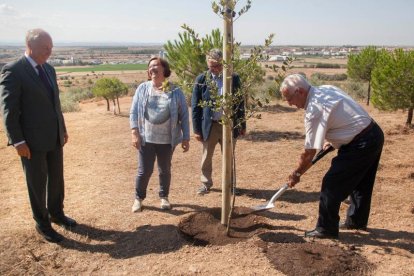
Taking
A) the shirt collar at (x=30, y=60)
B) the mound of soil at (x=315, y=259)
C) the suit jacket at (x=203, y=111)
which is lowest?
the mound of soil at (x=315, y=259)

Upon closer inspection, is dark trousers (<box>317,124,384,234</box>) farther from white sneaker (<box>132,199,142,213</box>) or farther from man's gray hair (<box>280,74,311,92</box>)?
white sneaker (<box>132,199,142,213</box>)

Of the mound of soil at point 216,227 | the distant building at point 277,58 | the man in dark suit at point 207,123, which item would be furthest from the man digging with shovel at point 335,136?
the man in dark suit at point 207,123

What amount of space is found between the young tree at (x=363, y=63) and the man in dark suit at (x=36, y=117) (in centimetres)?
1425

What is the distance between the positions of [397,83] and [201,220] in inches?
299

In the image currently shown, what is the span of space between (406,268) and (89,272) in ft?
9.24

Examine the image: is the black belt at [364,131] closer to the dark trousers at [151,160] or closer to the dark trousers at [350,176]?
the dark trousers at [350,176]

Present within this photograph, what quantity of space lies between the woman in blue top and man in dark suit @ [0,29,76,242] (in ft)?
2.84

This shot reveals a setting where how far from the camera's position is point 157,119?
13.5 ft

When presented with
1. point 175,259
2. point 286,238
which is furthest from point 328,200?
point 175,259

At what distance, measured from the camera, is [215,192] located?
5219 millimetres

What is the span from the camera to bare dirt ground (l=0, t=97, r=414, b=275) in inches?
127

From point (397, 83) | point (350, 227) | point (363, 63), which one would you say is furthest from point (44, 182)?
point (363, 63)

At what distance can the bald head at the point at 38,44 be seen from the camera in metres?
3.31

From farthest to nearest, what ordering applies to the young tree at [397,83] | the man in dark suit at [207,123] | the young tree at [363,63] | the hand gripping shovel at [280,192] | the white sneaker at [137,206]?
the young tree at [363,63] < the young tree at [397,83] < the man in dark suit at [207,123] < the white sneaker at [137,206] < the hand gripping shovel at [280,192]
